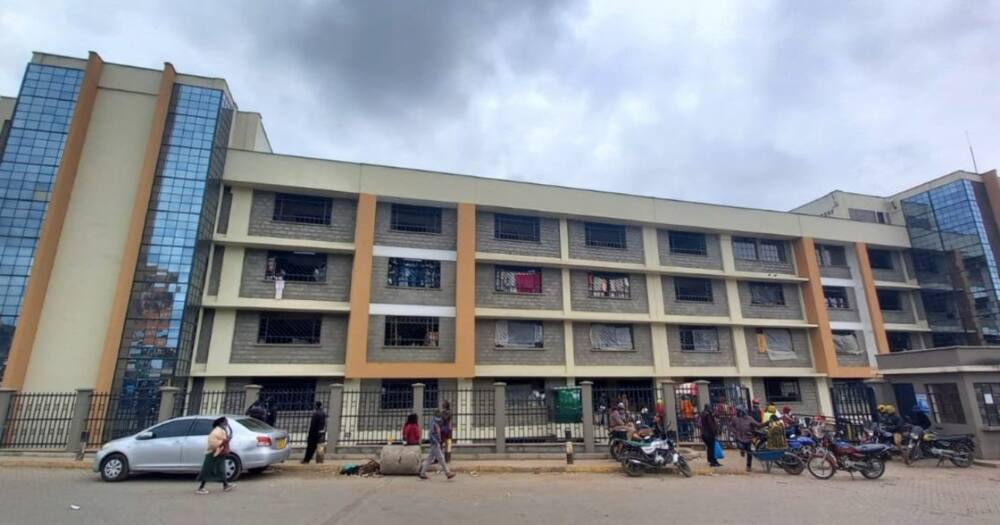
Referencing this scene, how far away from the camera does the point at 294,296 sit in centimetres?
1919

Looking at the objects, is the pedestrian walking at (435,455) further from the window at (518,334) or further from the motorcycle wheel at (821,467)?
the window at (518,334)

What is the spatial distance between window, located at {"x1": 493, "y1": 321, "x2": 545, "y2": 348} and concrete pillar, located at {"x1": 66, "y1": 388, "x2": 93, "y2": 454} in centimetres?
1357

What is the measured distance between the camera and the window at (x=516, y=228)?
2225 centimetres

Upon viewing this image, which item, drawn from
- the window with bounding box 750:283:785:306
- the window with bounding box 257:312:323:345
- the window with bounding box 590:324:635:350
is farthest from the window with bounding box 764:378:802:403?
the window with bounding box 257:312:323:345

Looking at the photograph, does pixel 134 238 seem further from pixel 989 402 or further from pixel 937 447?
pixel 989 402

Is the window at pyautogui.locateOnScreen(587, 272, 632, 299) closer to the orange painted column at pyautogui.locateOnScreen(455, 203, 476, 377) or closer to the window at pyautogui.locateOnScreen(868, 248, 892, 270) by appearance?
the orange painted column at pyautogui.locateOnScreen(455, 203, 476, 377)

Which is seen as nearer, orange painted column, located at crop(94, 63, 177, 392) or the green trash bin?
orange painted column, located at crop(94, 63, 177, 392)

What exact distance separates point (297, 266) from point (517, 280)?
9.34 metres

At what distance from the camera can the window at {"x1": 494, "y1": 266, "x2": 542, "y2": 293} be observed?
21691 millimetres

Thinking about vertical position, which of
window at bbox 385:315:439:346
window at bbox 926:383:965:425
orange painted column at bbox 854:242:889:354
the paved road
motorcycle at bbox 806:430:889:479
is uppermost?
orange painted column at bbox 854:242:889:354

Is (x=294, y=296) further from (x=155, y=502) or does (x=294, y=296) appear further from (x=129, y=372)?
(x=155, y=502)

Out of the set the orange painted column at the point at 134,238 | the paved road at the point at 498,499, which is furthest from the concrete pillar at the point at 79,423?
the orange painted column at the point at 134,238

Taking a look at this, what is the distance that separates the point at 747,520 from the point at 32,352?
21.6 metres

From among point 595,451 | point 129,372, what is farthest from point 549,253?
point 129,372
